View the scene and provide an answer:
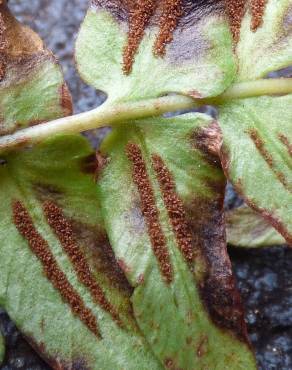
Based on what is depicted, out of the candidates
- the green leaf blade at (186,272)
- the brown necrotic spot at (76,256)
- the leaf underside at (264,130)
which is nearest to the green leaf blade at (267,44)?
the leaf underside at (264,130)

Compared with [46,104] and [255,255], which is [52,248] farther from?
[255,255]

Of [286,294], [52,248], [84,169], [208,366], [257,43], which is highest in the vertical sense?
[257,43]

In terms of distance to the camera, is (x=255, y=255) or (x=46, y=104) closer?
(x=46, y=104)

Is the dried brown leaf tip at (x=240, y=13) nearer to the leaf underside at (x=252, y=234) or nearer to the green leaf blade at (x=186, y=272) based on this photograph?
the green leaf blade at (x=186, y=272)

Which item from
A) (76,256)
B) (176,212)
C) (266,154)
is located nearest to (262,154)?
(266,154)

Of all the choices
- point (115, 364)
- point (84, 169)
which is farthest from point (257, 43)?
point (115, 364)

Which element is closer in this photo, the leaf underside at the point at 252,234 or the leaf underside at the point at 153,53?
the leaf underside at the point at 153,53

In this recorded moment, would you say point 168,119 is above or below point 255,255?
above
